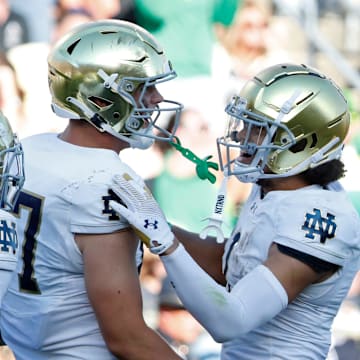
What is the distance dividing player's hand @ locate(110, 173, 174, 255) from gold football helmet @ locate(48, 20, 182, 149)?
0.71 feet

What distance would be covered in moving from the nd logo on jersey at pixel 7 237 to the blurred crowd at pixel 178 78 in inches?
118

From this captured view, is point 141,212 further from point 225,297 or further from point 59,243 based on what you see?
point 225,297

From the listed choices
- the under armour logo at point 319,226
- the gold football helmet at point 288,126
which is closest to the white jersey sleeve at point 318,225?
the under armour logo at point 319,226

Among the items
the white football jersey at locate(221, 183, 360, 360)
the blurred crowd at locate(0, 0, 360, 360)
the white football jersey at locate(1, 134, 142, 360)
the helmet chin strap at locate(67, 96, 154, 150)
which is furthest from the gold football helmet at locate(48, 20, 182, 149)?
the blurred crowd at locate(0, 0, 360, 360)

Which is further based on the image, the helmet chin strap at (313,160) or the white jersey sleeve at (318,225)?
the helmet chin strap at (313,160)

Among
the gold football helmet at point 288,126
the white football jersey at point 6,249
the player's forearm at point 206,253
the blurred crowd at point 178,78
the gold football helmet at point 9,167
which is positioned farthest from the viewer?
the blurred crowd at point 178,78

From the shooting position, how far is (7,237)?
88.0 inches

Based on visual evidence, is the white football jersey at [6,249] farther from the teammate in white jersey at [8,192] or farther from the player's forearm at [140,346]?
the player's forearm at [140,346]

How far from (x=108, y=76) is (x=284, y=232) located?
2.14 ft

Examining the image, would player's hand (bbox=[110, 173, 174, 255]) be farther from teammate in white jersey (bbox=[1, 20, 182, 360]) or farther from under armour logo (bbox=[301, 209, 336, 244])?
under armour logo (bbox=[301, 209, 336, 244])

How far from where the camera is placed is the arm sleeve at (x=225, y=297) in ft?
8.49

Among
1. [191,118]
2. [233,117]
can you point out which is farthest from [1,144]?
[191,118]

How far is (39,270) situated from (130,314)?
0.29 m

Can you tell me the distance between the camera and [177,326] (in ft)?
17.3
